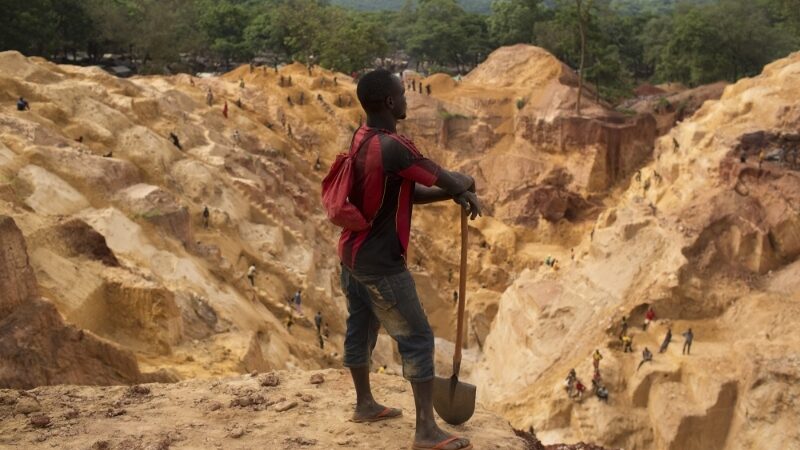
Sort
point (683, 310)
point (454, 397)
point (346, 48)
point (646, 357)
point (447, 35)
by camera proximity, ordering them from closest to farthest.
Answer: point (454, 397)
point (646, 357)
point (683, 310)
point (346, 48)
point (447, 35)

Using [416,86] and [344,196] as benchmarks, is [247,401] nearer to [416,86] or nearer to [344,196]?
[344,196]

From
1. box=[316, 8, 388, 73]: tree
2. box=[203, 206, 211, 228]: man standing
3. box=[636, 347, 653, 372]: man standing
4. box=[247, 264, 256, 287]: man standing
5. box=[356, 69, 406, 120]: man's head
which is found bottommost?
box=[636, 347, 653, 372]: man standing

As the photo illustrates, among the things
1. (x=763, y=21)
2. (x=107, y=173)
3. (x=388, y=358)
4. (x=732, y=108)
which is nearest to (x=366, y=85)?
(x=107, y=173)

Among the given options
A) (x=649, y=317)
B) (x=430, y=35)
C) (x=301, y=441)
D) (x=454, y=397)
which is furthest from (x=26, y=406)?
(x=430, y=35)

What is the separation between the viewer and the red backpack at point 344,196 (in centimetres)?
476

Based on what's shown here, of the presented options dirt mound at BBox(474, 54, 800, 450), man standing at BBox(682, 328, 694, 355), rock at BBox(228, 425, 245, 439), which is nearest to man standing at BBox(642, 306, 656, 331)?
dirt mound at BBox(474, 54, 800, 450)

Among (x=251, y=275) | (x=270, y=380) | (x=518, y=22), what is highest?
(x=518, y=22)

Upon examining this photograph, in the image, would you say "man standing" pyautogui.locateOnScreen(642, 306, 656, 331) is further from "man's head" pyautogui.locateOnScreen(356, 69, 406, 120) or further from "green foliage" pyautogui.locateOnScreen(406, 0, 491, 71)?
"green foliage" pyautogui.locateOnScreen(406, 0, 491, 71)

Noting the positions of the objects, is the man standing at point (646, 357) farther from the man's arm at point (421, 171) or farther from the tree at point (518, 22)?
the tree at point (518, 22)

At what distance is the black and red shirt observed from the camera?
474 centimetres

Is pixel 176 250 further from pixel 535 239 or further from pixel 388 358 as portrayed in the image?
pixel 535 239

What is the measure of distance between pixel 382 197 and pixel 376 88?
28.5 inches

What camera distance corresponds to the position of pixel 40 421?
17.1 feet

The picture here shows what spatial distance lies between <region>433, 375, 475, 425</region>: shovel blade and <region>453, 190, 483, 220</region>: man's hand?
47.2 inches
